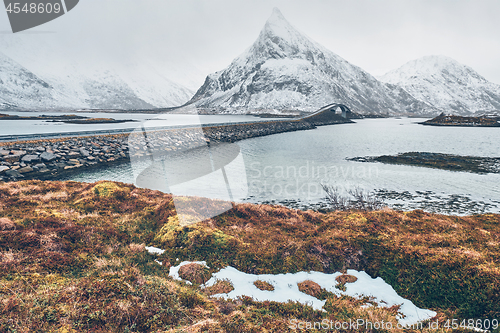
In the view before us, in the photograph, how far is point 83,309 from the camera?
3943mm

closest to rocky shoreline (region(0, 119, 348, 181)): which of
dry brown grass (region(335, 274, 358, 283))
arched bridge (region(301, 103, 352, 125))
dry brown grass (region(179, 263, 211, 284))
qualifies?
dry brown grass (region(179, 263, 211, 284))

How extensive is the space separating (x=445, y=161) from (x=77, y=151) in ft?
152

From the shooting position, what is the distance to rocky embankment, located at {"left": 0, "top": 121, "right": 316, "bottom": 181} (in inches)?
861

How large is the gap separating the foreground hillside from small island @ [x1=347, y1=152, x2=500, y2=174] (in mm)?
23230

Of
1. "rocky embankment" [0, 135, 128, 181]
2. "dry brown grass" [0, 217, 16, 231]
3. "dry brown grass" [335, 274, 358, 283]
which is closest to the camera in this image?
"dry brown grass" [335, 274, 358, 283]

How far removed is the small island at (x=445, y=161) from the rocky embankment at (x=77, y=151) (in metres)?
26.5

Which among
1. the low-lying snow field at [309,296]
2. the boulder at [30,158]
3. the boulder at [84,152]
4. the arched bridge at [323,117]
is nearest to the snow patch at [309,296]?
the low-lying snow field at [309,296]

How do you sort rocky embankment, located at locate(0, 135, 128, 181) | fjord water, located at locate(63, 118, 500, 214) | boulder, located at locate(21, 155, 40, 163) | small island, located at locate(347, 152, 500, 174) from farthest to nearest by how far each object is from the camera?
1. small island, located at locate(347, 152, 500, 174)
2. boulder, located at locate(21, 155, 40, 163)
3. rocky embankment, located at locate(0, 135, 128, 181)
4. fjord water, located at locate(63, 118, 500, 214)

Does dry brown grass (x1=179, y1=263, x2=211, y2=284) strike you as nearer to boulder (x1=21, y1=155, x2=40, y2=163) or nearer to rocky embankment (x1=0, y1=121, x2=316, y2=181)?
rocky embankment (x1=0, y1=121, x2=316, y2=181)

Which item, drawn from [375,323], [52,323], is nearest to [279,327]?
[375,323]

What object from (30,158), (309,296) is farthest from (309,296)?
(30,158)

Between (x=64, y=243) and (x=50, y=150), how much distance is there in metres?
25.8

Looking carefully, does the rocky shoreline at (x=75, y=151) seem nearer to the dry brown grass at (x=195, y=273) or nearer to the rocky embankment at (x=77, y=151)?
the rocky embankment at (x=77, y=151)

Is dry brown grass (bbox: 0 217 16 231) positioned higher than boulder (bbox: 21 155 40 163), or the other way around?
boulder (bbox: 21 155 40 163)
